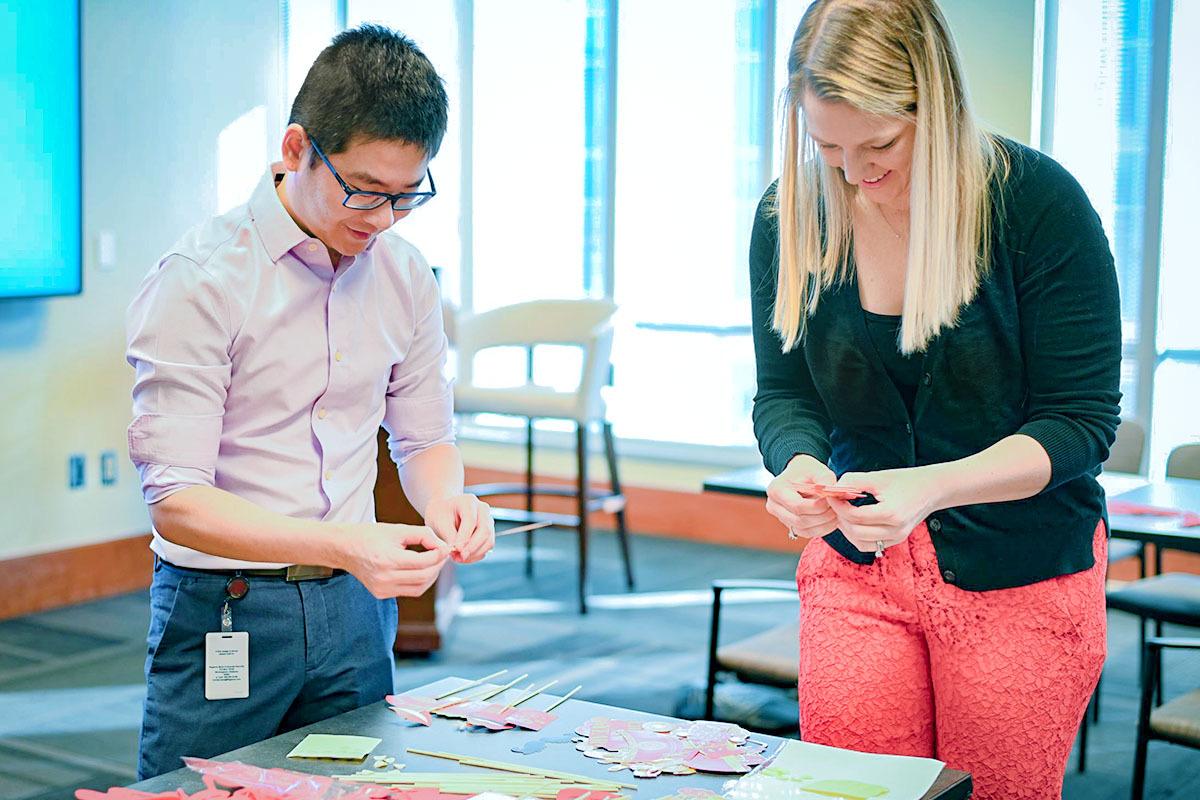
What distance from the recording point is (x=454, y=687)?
186cm

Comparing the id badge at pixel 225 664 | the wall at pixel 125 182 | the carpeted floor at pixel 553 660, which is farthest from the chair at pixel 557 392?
the id badge at pixel 225 664

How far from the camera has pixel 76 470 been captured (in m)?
5.12

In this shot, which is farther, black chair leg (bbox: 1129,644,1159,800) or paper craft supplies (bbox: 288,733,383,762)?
black chair leg (bbox: 1129,644,1159,800)

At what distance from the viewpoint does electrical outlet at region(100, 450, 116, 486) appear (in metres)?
5.22

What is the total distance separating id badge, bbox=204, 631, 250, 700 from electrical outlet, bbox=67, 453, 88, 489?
363cm

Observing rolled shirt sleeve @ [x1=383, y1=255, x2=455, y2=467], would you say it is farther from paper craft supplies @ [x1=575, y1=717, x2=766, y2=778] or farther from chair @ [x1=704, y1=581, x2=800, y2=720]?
chair @ [x1=704, y1=581, x2=800, y2=720]

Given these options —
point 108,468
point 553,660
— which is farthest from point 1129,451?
point 108,468

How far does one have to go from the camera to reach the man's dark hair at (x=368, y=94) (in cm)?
167

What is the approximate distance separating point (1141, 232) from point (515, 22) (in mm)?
3148

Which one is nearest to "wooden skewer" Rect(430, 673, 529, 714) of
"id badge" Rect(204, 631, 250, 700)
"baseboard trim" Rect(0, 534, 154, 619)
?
"id badge" Rect(204, 631, 250, 700)

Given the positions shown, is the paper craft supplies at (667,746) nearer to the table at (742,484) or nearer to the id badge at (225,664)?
the id badge at (225,664)

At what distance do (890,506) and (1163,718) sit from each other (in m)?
1.40

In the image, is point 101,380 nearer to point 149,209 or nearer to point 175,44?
point 149,209

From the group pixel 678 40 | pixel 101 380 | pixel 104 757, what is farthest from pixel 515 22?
pixel 104 757
